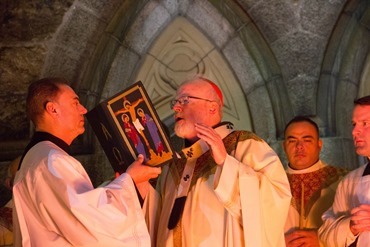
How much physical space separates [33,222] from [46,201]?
0.14 meters

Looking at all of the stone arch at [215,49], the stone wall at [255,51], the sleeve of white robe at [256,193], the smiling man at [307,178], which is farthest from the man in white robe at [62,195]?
the stone arch at [215,49]

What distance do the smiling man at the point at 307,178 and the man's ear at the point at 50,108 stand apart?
6.21ft

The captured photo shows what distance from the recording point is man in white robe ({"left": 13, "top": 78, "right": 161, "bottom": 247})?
3057 mm

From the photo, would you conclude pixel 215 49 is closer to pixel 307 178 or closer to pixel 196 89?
pixel 307 178

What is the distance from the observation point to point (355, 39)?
19.3 feet

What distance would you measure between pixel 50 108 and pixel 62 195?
1.70ft

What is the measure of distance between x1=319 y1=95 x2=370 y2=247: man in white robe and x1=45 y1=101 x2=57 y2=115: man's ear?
1696mm

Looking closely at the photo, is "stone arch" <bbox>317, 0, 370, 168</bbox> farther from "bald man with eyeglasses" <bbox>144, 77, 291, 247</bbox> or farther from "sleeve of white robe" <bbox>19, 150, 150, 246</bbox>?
"sleeve of white robe" <bbox>19, 150, 150, 246</bbox>

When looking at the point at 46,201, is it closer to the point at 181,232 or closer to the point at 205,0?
the point at 181,232

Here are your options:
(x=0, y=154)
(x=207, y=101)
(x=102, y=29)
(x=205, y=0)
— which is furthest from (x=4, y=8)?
(x=207, y=101)

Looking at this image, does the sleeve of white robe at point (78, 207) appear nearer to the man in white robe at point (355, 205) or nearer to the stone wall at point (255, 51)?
the man in white robe at point (355, 205)

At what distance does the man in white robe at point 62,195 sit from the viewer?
3057mm

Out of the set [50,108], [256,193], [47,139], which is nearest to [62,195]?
[47,139]

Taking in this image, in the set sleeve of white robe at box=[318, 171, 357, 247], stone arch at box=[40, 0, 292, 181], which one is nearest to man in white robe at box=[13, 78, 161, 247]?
sleeve of white robe at box=[318, 171, 357, 247]
